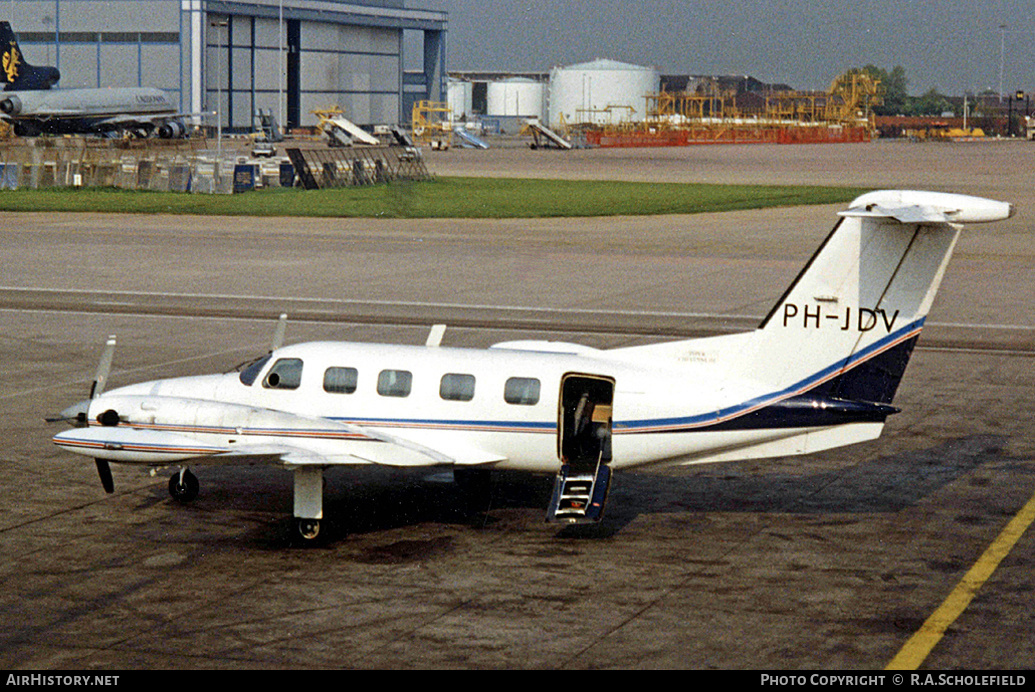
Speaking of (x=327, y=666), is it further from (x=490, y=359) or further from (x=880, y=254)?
(x=880, y=254)

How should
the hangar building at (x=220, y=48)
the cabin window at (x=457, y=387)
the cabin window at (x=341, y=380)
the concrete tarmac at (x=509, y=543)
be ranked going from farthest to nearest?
the hangar building at (x=220, y=48) < the cabin window at (x=341, y=380) < the cabin window at (x=457, y=387) < the concrete tarmac at (x=509, y=543)

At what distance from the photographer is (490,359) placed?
63.5ft

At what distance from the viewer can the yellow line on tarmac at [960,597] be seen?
46.8 ft

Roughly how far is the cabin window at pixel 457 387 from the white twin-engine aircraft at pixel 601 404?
0.05ft

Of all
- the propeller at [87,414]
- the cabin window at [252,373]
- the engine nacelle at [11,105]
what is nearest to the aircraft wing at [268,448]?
the propeller at [87,414]

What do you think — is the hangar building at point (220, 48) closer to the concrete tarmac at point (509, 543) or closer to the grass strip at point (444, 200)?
A: the grass strip at point (444, 200)

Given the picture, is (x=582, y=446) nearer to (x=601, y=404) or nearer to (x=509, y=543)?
(x=601, y=404)

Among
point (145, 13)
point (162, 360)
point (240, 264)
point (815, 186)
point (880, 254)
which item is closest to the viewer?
point (880, 254)

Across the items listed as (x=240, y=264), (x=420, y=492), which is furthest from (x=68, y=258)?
(x=420, y=492)

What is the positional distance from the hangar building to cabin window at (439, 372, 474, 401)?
425 ft

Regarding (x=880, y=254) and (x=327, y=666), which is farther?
(x=880, y=254)

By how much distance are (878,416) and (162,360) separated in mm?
20439

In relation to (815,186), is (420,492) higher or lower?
lower

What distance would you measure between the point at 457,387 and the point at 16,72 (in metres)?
113
